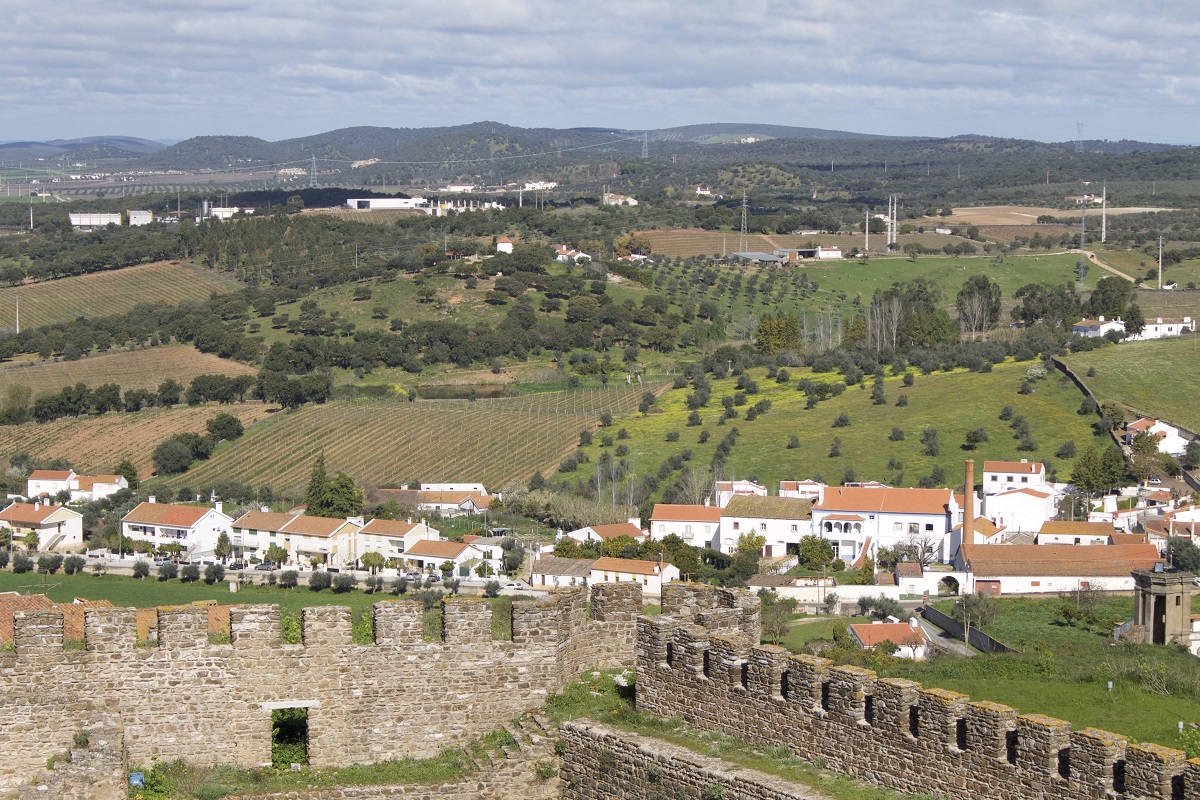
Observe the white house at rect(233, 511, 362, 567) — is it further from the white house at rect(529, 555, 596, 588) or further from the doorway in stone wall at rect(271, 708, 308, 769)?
the doorway in stone wall at rect(271, 708, 308, 769)

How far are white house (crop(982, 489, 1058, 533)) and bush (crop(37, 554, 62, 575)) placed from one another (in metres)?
32.3

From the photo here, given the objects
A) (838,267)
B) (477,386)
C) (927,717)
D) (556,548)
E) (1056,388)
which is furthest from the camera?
(838,267)

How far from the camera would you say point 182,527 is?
2260 inches

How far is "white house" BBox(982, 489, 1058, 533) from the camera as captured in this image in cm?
5347

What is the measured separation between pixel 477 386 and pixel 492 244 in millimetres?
44510

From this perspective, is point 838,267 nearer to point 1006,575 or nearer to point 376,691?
point 1006,575

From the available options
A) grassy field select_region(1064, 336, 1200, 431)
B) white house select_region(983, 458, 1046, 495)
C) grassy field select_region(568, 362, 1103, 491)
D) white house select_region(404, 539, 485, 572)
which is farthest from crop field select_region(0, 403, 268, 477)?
grassy field select_region(1064, 336, 1200, 431)

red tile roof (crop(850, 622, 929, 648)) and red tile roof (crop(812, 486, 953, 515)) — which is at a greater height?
red tile roof (crop(850, 622, 929, 648))

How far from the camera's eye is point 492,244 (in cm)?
12988

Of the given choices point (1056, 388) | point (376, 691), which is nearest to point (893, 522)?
point (1056, 388)

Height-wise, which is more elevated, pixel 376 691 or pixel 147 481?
pixel 376 691

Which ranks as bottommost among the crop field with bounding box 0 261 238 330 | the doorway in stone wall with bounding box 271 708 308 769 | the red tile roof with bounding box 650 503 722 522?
the red tile roof with bounding box 650 503 722 522

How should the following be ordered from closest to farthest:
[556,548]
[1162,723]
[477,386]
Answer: [1162,723] → [556,548] → [477,386]

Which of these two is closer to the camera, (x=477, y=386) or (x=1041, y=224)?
(x=477, y=386)
